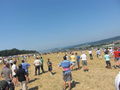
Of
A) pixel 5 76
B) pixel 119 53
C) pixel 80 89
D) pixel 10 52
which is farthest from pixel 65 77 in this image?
pixel 10 52

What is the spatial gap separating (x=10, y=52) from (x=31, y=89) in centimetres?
11591

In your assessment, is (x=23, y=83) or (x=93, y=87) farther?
(x=93, y=87)

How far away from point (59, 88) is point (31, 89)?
6.61ft

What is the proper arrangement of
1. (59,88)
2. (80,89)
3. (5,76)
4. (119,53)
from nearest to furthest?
(5,76) → (80,89) → (59,88) → (119,53)

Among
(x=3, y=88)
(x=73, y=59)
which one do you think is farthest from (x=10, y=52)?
(x=3, y=88)

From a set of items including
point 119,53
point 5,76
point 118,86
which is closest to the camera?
point 118,86

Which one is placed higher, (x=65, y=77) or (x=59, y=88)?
(x=65, y=77)

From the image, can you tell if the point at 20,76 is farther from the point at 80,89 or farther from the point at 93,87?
the point at 93,87

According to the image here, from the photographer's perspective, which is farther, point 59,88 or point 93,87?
point 59,88

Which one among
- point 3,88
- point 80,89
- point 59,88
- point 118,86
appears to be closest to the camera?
point 118,86

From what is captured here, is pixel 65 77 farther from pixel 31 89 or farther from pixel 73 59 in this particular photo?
pixel 73 59

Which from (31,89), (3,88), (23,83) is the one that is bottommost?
(31,89)

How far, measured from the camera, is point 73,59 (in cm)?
1516

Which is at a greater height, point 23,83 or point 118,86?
point 118,86
